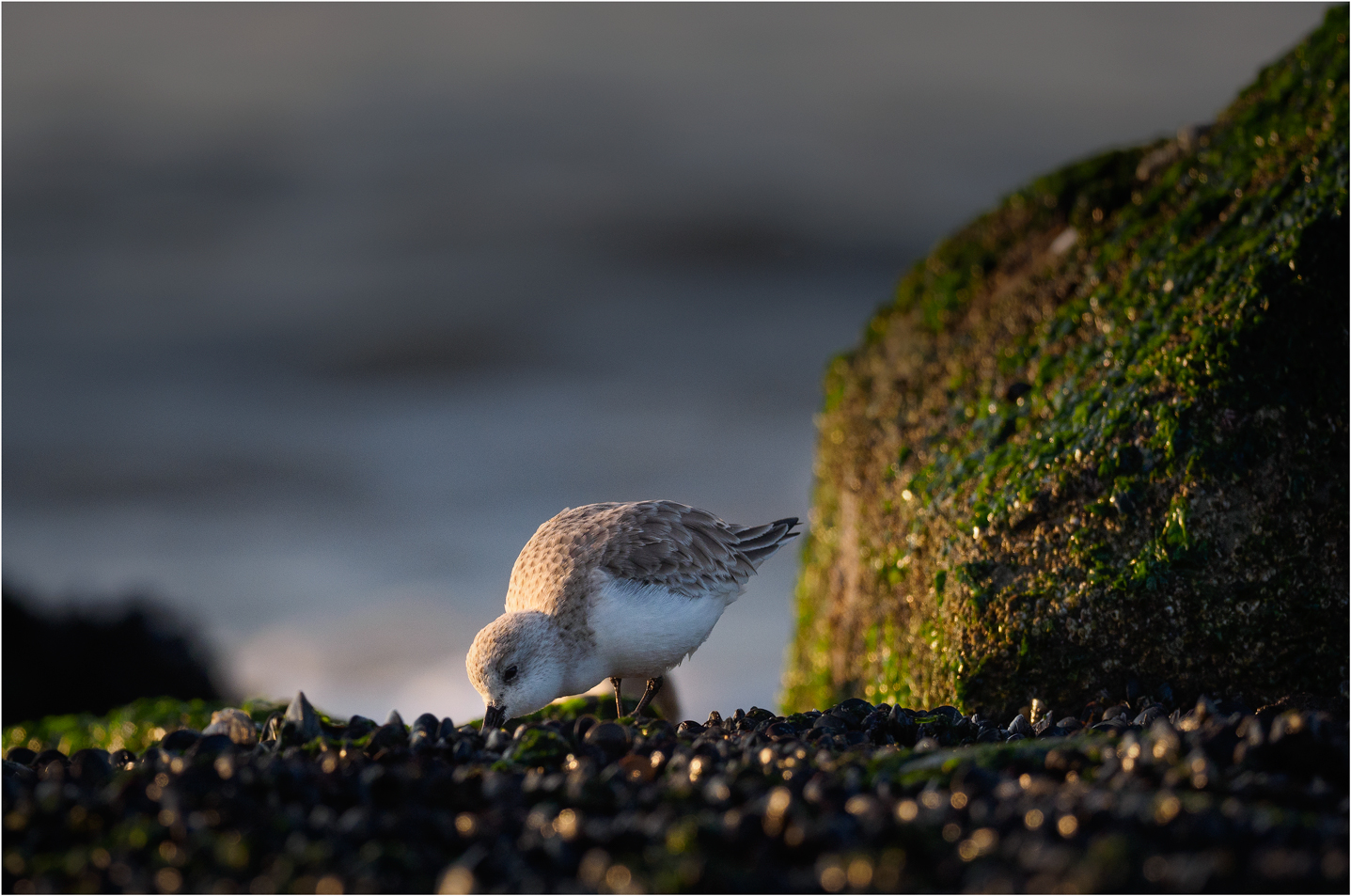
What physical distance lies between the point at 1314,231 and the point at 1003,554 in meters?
2.42

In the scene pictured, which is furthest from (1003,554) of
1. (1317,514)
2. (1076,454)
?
(1317,514)

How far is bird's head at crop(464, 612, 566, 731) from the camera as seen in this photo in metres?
5.45

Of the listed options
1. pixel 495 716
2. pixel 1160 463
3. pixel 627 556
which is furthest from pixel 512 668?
pixel 1160 463

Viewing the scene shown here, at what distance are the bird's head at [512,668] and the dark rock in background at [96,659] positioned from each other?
24.6 feet

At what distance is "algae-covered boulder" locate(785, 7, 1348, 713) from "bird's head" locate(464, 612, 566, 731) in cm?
227

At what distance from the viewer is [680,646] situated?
19.7 feet

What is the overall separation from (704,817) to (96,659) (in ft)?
35.9

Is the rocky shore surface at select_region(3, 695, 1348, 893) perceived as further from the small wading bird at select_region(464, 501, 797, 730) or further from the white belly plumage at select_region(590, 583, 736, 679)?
the white belly plumage at select_region(590, 583, 736, 679)

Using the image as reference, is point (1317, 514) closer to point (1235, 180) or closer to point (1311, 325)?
point (1311, 325)

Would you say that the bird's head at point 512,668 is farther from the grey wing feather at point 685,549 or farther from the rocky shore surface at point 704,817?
the rocky shore surface at point 704,817

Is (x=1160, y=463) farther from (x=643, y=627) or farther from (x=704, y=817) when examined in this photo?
(x=704, y=817)

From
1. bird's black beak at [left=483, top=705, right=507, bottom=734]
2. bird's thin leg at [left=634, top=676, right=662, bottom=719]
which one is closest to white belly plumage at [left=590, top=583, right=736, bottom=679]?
bird's thin leg at [left=634, top=676, right=662, bottom=719]

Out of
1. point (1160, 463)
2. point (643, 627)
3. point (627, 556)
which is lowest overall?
point (643, 627)

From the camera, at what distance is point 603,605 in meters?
5.72
